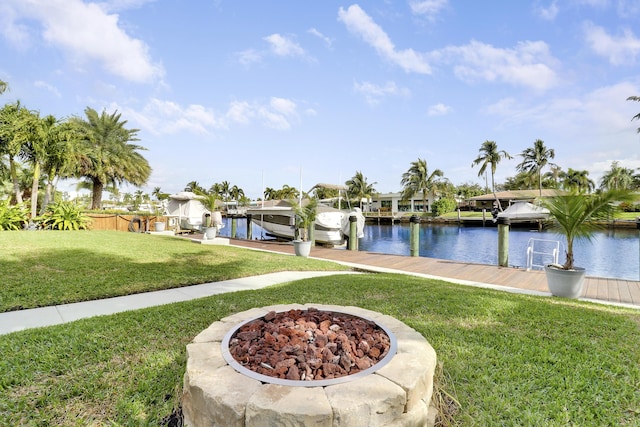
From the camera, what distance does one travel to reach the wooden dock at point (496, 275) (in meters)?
5.57

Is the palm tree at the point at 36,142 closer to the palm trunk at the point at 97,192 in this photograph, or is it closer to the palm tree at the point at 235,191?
the palm trunk at the point at 97,192

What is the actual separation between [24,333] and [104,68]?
9818 millimetres

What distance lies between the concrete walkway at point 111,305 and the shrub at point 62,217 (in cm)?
1171

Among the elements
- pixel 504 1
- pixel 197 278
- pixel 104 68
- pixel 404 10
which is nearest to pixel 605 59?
pixel 504 1

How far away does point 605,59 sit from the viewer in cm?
1001

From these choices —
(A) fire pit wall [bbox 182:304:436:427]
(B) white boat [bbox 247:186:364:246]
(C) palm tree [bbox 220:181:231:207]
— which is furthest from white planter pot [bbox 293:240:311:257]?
(C) palm tree [bbox 220:181:231:207]

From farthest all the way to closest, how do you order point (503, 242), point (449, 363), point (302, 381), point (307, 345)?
point (503, 242)
point (449, 363)
point (307, 345)
point (302, 381)

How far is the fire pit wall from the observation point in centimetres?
143

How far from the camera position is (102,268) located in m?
5.98

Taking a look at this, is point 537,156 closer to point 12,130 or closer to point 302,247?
point 302,247

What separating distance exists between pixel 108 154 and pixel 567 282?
28.8 m

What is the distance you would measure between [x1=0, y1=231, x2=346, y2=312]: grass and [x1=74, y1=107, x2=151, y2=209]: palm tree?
17.1 meters

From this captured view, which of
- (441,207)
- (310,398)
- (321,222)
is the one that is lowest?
(310,398)

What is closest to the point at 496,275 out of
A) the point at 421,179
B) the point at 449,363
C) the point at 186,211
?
the point at 449,363
